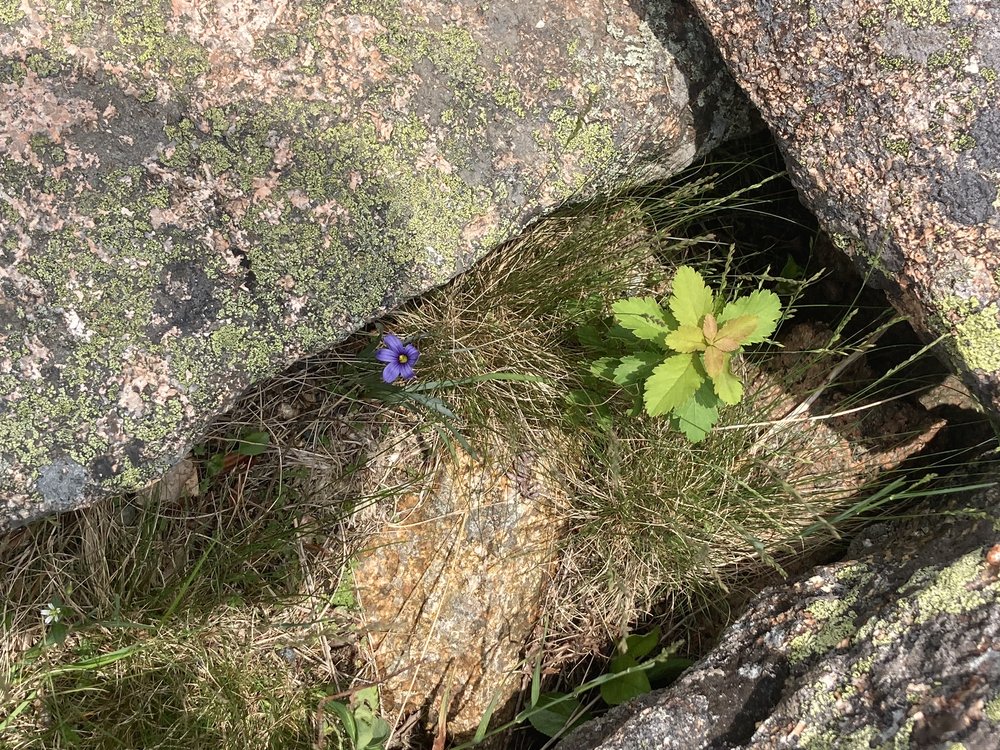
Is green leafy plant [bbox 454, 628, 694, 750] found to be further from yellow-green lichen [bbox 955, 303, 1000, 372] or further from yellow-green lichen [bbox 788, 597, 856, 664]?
yellow-green lichen [bbox 955, 303, 1000, 372]

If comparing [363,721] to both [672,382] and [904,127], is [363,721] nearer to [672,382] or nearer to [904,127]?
[672,382]

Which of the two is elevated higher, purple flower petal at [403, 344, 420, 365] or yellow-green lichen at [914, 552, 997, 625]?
purple flower petal at [403, 344, 420, 365]

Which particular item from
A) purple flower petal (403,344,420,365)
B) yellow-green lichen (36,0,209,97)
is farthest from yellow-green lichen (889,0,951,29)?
yellow-green lichen (36,0,209,97)

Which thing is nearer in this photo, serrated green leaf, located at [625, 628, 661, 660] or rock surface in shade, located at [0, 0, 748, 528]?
rock surface in shade, located at [0, 0, 748, 528]

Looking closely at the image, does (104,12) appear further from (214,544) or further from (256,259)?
(214,544)

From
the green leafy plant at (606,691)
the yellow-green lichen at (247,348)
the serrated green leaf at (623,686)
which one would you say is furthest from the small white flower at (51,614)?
the serrated green leaf at (623,686)

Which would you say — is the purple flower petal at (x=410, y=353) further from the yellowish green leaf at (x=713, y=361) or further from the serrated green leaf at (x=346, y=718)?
the serrated green leaf at (x=346, y=718)

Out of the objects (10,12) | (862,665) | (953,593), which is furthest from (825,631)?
(10,12)
